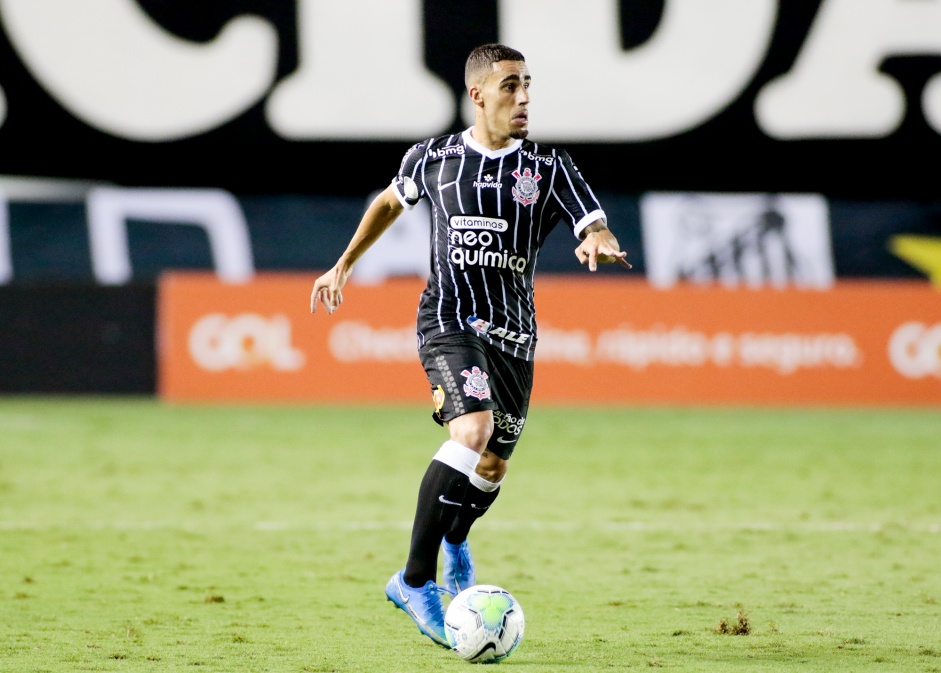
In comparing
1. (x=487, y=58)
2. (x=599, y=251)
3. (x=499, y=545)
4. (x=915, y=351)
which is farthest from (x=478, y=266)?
(x=915, y=351)

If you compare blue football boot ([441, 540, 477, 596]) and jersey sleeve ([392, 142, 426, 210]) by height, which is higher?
jersey sleeve ([392, 142, 426, 210])

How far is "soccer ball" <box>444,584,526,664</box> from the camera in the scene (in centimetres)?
458

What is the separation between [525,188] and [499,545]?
8.69ft

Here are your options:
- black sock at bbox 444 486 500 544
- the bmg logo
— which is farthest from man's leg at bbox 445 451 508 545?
the bmg logo

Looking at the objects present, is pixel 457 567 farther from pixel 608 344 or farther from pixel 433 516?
pixel 608 344

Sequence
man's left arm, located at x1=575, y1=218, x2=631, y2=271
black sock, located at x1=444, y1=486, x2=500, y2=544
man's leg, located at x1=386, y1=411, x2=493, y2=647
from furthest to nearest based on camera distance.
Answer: black sock, located at x1=444, y1=486, x2=500, y2=544 → man's leg, located at x1=386, y1=411, x2=493, y2=647 → man's left arm, located at x1=575, y1=218, x2=631, y2=271

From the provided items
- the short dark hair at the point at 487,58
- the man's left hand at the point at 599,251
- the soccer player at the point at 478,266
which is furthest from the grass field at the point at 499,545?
the short dark hair at the point at 487,58

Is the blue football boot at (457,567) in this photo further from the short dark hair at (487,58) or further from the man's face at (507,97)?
the short dark hair at (487,58)

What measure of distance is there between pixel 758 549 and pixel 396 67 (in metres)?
12.7

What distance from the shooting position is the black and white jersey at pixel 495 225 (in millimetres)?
5156

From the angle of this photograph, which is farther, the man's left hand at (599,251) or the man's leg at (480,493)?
the man's leg at (480,493)

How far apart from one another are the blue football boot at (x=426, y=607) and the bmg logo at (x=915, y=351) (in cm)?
1138

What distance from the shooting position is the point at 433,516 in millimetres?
4949

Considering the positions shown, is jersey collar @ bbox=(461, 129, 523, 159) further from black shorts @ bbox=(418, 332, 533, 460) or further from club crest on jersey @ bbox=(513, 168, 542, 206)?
black shorts @ bbox=(418, 332, 533, 460)
